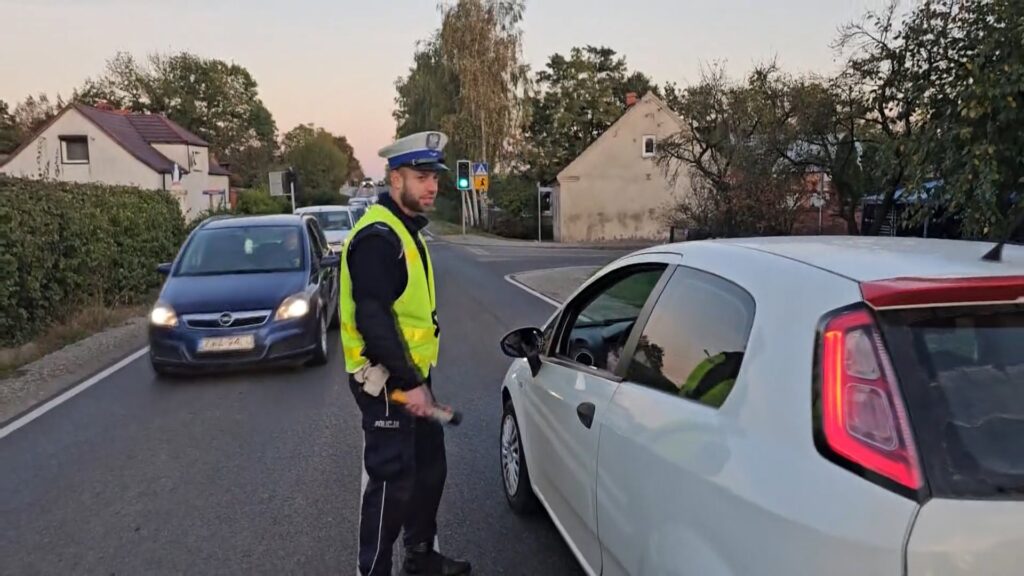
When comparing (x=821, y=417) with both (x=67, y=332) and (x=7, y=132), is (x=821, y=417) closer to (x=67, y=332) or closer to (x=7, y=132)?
(x=67, y=332)

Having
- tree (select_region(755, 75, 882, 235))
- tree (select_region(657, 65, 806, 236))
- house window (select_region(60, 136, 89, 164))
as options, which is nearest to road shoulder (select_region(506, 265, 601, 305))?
tree (select_region(657, 65, 806, 236))

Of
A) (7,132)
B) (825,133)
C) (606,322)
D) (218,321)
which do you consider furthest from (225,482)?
(7,132)

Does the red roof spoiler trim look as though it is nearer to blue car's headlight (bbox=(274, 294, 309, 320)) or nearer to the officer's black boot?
the officer's black boot

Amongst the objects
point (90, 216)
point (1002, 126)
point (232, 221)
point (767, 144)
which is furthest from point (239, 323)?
point (767, 144)

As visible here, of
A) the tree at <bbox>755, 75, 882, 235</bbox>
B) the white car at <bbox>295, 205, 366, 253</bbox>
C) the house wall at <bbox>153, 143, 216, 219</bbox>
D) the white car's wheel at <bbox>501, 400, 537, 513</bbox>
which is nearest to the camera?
the white car's wheel at <bbox>501, 400, 537, 513</bbox>

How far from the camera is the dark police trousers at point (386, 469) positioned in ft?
10.5

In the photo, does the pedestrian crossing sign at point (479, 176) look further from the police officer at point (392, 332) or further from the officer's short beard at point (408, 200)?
the officer's short beard at point (408, 200)

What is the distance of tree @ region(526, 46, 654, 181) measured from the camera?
154ft

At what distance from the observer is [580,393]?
10.5ft

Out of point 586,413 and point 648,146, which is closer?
point 586,413

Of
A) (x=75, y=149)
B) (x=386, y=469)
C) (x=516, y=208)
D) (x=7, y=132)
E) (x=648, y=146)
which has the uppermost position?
(x=7, y=132)

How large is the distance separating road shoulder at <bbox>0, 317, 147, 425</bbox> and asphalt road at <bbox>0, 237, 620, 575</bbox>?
40 cm

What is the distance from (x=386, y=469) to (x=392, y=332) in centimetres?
61

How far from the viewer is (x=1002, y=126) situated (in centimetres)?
711
